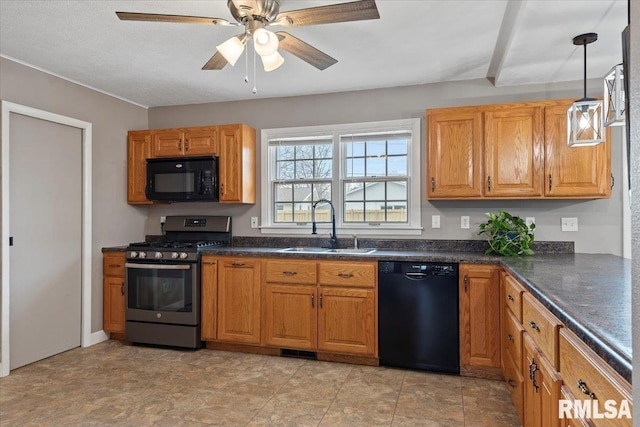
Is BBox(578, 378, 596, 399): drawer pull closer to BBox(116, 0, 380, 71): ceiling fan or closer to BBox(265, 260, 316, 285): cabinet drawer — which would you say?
BBox(116, 0, 380, 71): ceiling fan

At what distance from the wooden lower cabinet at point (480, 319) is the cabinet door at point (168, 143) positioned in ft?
9.62

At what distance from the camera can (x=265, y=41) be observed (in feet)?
6.86

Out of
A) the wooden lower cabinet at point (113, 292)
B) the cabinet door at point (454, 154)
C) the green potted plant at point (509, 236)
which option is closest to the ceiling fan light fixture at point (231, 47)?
the cabinet door at point (454, 154)

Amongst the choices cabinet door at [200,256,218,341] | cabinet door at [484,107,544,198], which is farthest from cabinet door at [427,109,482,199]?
cabinet door at [200,256,218,341]

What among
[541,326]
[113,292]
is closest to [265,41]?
[541,326]

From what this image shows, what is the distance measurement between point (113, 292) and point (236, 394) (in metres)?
1.96

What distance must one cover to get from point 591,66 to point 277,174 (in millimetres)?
2866

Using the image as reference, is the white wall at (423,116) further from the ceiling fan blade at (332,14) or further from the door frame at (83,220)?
the ceiling fan blade at (332,14)

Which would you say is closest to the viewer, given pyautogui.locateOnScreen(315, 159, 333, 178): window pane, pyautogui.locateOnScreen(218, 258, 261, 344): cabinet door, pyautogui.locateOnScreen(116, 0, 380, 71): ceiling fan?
pyautogui.locateOnScreen(116, 0, 380, 71): ceiling fan

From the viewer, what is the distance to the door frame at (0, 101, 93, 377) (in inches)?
123

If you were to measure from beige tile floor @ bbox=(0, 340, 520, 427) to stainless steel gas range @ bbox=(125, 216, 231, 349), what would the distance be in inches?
10.4

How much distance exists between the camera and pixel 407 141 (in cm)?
388

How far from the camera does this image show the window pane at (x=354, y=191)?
13.3 ft

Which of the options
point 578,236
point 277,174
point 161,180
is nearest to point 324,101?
point 277,174
